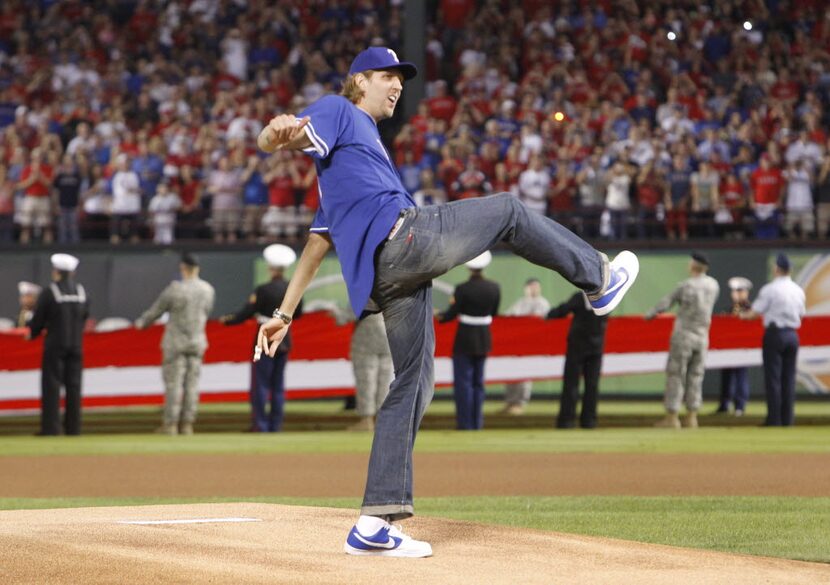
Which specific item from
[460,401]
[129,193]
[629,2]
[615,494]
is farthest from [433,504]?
[629,2]

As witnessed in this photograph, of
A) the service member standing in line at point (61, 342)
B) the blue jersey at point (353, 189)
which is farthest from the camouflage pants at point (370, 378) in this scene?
the blue jersey at point (353, 189)

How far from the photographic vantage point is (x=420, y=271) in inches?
251

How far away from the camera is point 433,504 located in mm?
10984

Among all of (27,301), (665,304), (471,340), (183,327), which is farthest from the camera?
(27,301)

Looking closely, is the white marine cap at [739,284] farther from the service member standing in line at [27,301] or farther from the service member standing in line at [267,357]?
the service member standing in line at [27,301]

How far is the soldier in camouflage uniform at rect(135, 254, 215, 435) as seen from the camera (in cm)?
1814

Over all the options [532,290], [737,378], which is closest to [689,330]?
[737,378]

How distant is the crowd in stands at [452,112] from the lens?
80.3 feet

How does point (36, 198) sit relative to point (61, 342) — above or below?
above

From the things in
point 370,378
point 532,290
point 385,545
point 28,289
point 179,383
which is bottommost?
point 179,383

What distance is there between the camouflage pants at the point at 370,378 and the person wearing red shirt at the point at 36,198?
28.3 feet

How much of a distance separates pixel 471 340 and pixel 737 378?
5.18m

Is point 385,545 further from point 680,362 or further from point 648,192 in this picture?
point 648,192

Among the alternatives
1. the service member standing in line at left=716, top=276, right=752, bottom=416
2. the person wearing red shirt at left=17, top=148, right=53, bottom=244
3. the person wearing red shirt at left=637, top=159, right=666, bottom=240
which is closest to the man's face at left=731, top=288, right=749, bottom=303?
the service member standing in line at left=716, top=276, right=752, bottom=416
